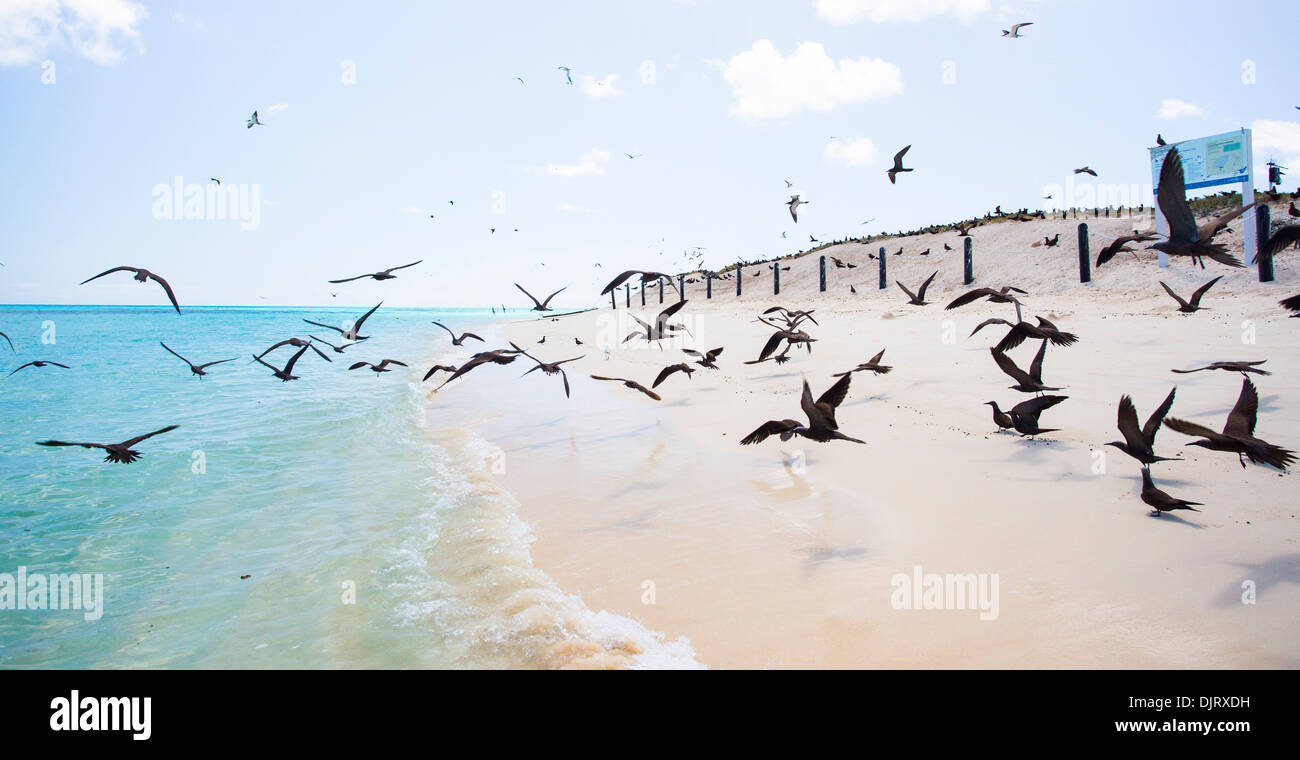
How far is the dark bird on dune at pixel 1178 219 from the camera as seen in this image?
3979 millimetres

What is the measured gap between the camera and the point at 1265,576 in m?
3.34

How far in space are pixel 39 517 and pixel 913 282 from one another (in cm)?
2589

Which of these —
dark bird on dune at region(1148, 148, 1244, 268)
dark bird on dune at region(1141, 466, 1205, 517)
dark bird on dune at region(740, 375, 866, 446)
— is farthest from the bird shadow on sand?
dark bird on dune at region(740, 375, 866, 446)

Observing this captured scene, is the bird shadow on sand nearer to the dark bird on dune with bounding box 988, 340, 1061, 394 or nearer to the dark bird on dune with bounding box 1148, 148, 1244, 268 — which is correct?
the dark bird on dune with bounding box 1148, 148, 1244, 268

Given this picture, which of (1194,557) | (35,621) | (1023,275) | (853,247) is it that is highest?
(853,247)

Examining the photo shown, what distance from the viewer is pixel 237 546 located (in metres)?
6.17

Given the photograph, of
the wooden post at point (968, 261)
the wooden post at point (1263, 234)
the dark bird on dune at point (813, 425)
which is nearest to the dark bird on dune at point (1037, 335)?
the dark bird on dune at point (813, 425)

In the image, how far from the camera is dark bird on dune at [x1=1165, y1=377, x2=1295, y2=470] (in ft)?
12.3

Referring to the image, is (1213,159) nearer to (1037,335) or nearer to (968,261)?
(968,261)

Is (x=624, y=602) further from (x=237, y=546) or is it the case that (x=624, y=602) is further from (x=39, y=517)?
(x=39, y=517)

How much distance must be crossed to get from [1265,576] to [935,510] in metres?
1.88

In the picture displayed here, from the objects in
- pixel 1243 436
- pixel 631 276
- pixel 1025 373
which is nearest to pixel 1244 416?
pixel 1243 436

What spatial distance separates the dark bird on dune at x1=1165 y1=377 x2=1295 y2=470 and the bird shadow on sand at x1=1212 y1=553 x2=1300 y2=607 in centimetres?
55
